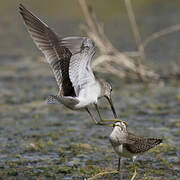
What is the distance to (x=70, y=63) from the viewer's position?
20.1 feet

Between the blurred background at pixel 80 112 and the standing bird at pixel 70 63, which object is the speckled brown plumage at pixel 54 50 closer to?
the standing bird at pixel 70 63

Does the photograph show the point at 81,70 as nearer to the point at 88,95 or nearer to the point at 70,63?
the point at 70,63

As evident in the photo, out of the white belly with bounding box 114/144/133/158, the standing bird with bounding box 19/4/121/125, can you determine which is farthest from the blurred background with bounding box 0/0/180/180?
the standing bird with bounding box 19/4/121/125

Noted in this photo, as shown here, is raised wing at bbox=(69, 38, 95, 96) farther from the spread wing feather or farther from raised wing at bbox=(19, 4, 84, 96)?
the spread wing feather

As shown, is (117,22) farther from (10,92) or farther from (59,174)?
(59,174)

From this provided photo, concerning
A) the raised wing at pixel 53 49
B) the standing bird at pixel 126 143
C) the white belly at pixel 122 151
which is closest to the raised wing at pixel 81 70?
the raised wing at pixel 53 49

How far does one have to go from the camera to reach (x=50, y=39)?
21.2 feet

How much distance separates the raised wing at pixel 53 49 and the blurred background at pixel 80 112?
133 cm

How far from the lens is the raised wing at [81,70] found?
6.02 metres

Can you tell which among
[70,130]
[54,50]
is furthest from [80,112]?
[54,50]

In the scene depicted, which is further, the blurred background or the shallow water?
the blurred background

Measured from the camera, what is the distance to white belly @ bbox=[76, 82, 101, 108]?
613 cm

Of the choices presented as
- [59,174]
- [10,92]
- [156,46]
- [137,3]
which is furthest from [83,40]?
[137,3]

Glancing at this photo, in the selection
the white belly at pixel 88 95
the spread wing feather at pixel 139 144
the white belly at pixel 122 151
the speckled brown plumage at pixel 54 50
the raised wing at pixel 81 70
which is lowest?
the white belly at pixel 122 151
